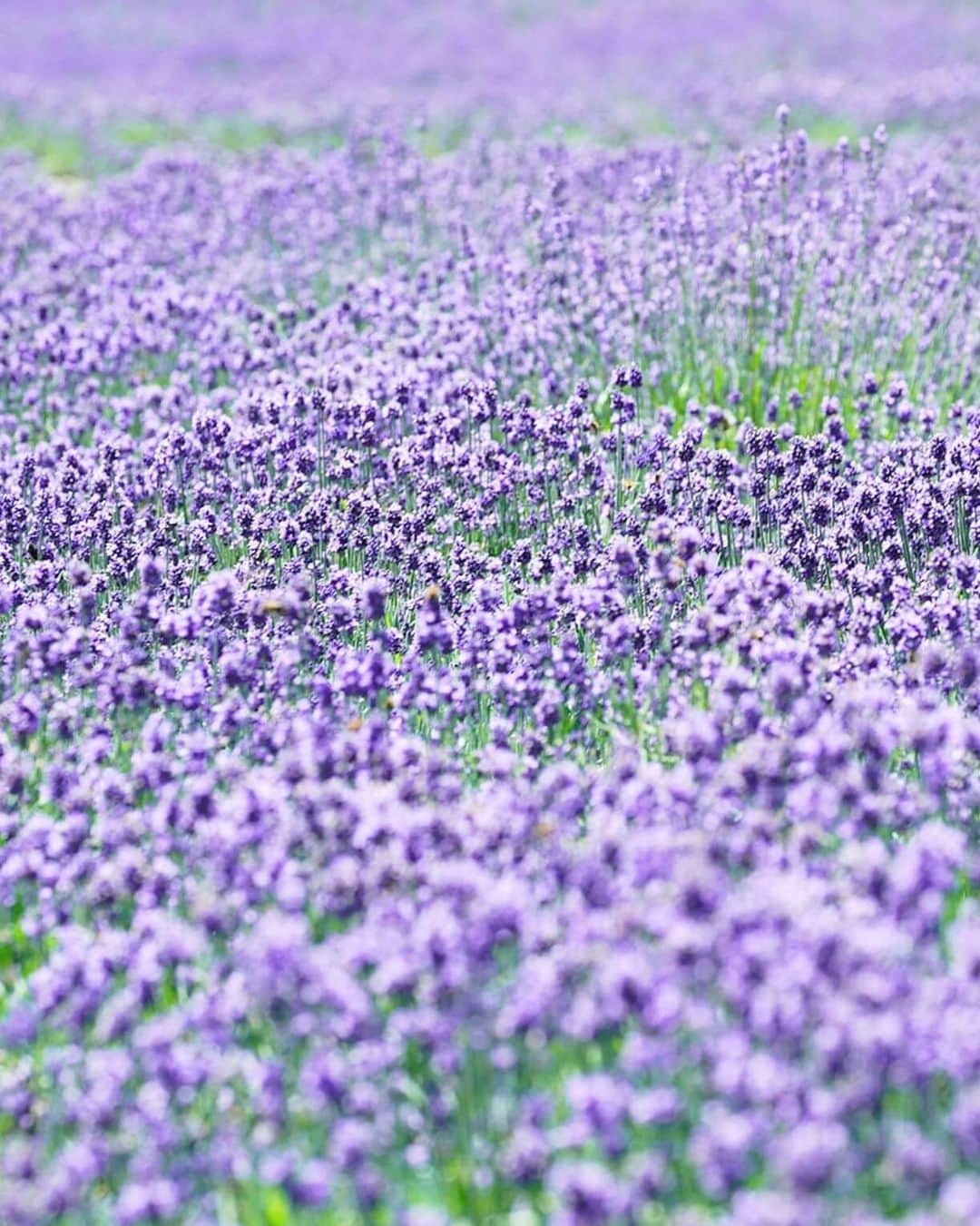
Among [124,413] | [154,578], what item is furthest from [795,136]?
[154,578]

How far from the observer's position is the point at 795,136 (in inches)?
324

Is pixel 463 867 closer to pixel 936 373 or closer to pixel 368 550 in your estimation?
pixel 368 550

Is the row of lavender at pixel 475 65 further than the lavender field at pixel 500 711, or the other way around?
the row of lavender at pixel 475 65

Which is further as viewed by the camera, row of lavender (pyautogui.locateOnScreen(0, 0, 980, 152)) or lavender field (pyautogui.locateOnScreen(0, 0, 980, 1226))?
row of lavender (pyautogui.locateOnScreen(0, 0, 980, 152))

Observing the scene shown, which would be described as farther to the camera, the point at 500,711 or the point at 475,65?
the point at 475,65

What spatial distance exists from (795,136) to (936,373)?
1463 mm

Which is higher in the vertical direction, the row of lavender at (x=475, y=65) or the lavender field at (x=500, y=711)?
the row of lavender at (x=475, y=65)

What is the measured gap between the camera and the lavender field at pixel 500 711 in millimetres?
3137

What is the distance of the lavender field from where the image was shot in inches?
123

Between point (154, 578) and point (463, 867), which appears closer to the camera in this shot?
point (463, 867)

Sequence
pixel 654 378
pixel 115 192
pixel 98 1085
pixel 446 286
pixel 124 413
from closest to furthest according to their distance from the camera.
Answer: pixel 98 1085 < pixel 124 413 < pixel 654 378 < pixel 446 286 < pixel 115 192

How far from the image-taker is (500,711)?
5.13 meters

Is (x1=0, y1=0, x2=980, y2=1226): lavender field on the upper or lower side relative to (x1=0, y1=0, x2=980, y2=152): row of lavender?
lower

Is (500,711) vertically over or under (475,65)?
under
